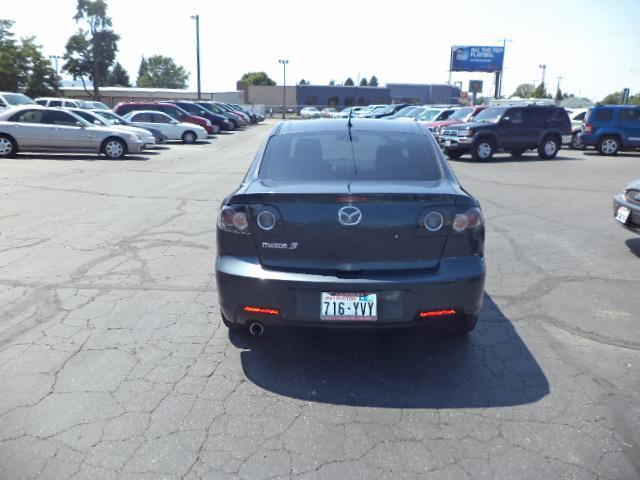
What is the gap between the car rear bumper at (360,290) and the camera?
3248 millimetres

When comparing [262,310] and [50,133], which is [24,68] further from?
[262,310]

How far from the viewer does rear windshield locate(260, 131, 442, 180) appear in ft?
12.6

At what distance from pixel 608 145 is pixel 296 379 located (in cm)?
2176

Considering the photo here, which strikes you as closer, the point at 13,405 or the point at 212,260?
the point at 13,405

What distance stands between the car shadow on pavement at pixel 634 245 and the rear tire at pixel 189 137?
21458 millimetres

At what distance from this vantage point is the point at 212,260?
6.06 metres

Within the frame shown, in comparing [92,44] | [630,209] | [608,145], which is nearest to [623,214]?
[630,209]

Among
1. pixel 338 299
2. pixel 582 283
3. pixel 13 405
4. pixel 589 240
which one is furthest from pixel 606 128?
pixel 13 405

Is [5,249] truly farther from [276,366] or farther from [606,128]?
[606,128]

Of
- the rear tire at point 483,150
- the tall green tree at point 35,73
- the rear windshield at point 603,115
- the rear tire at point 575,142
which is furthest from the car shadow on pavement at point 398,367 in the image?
the tall green tree at point 35,73

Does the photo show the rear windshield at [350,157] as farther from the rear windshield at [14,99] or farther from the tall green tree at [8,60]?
the tall green tree at [8,60]

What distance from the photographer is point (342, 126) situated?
4.54 meters

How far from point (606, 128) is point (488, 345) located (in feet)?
66.8

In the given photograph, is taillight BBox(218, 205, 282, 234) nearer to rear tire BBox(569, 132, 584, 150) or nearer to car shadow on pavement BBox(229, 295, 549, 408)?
car shadow on pavement BBox(229, 295, 549, 408)
